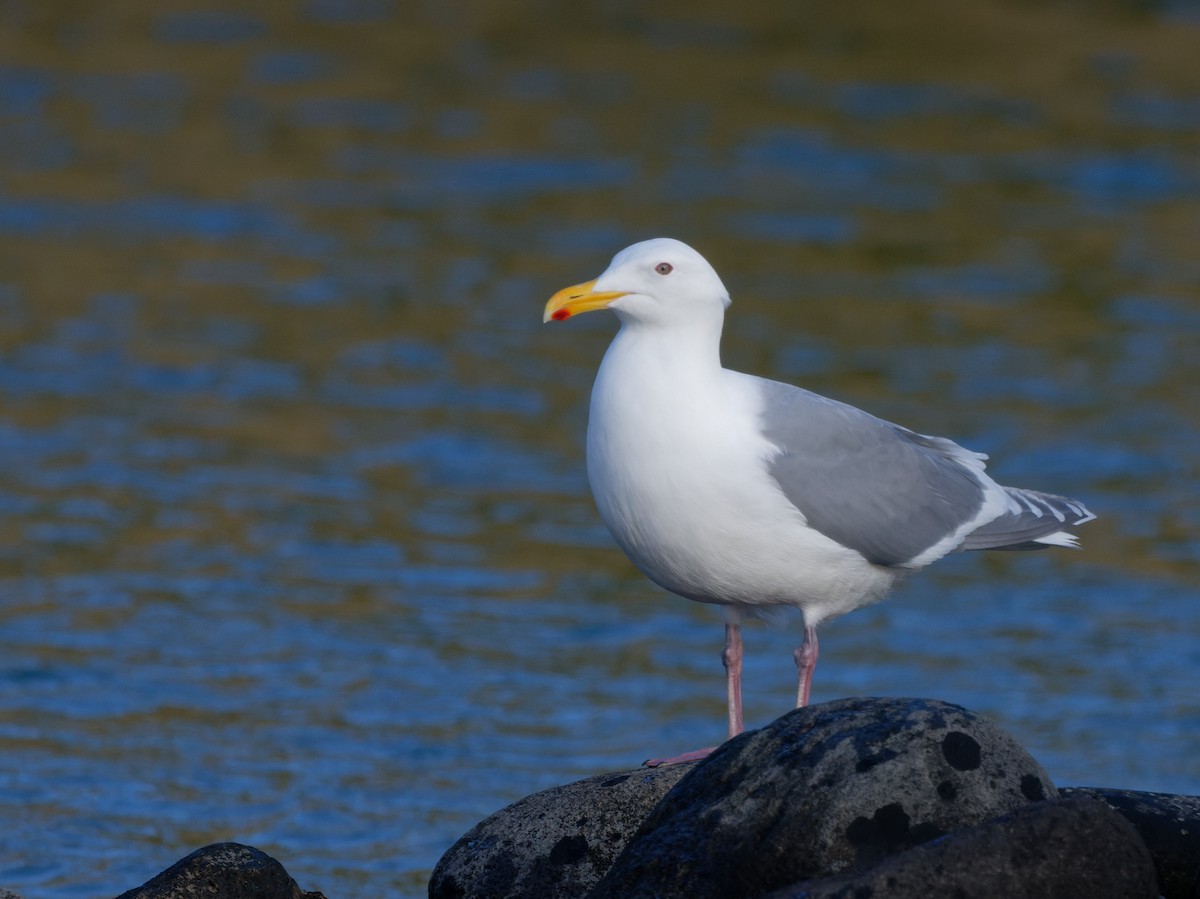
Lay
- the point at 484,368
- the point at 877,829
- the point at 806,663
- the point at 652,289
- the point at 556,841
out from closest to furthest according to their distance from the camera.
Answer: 1. the point at 877,829
2. the point at 556,841
3. the point at 652,289
4. the point at 806,663
5. the point at 484,368

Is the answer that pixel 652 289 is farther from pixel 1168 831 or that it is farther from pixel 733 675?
pixel 1168 831

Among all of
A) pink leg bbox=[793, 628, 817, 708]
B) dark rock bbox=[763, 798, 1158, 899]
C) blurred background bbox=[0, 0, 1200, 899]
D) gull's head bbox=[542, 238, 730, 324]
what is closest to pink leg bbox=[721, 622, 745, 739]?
pink leg bbox=[793, 628, 817, 708]

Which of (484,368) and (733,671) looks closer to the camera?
(733,671)

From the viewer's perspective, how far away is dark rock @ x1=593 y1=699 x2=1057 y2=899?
5.54 meters

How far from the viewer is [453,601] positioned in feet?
35.6

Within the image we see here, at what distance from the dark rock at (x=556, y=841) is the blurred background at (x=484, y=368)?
123cm

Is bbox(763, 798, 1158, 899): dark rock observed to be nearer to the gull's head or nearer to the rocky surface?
the rocky surface

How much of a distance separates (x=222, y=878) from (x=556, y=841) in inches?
44.3

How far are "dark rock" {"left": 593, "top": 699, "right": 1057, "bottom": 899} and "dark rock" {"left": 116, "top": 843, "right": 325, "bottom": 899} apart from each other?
1069mm

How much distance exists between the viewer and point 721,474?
6.66m

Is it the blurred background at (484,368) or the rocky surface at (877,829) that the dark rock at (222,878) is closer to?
the rocky surface at (877,829)

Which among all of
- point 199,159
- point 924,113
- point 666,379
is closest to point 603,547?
point 666,379

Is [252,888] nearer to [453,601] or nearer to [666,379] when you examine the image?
[666,379]

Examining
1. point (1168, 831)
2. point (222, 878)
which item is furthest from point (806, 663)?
point (222, 878)
